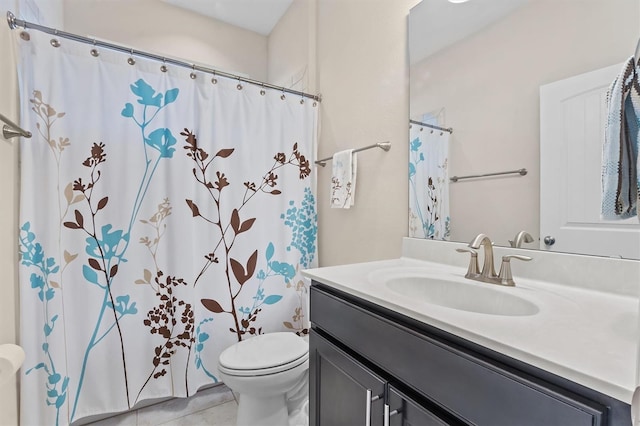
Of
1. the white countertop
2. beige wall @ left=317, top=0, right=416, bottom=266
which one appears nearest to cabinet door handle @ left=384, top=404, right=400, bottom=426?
the white countertop

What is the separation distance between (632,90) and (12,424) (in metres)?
2.28

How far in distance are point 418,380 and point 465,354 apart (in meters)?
0.15

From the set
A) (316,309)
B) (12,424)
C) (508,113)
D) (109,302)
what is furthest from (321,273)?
(12,424)

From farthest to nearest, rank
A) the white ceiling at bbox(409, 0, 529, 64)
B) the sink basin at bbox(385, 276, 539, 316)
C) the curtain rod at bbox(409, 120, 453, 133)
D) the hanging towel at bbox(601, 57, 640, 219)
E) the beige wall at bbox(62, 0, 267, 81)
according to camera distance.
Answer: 1. the beige wall at bbox(62, 0, 267, 81)
2. the curtain rod at bbox(409, 120, 453, 133)
3. the white ceiling at bbox(409, 0, 529, 64)
4. the sink basin at bbox(385, 276, 539, 316)
5. the hanging towel at bbox(601, 57, 640, 219)

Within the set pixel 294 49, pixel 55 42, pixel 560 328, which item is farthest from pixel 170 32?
pixel 560 328

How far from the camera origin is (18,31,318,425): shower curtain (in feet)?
4.37

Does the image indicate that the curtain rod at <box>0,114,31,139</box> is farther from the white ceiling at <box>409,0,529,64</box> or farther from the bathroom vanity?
the white ceiling at <box>409,0,529,64</box>

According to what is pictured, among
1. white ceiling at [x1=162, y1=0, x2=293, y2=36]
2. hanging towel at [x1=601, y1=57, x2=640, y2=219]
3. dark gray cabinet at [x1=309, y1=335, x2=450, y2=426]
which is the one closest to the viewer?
hanging towel at [x1=601, y1=57, x2=640, y2=219]

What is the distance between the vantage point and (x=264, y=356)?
139cm

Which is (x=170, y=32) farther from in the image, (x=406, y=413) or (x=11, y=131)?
(x=406, y=413)

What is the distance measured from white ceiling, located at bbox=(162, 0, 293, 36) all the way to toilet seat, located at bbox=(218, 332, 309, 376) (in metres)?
2.53

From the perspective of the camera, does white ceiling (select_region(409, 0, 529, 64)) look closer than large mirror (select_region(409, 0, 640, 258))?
No

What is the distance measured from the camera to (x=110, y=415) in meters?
1.56

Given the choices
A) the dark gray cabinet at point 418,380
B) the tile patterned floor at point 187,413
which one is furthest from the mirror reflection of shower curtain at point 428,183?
the tile patterned floor at point 187,413
